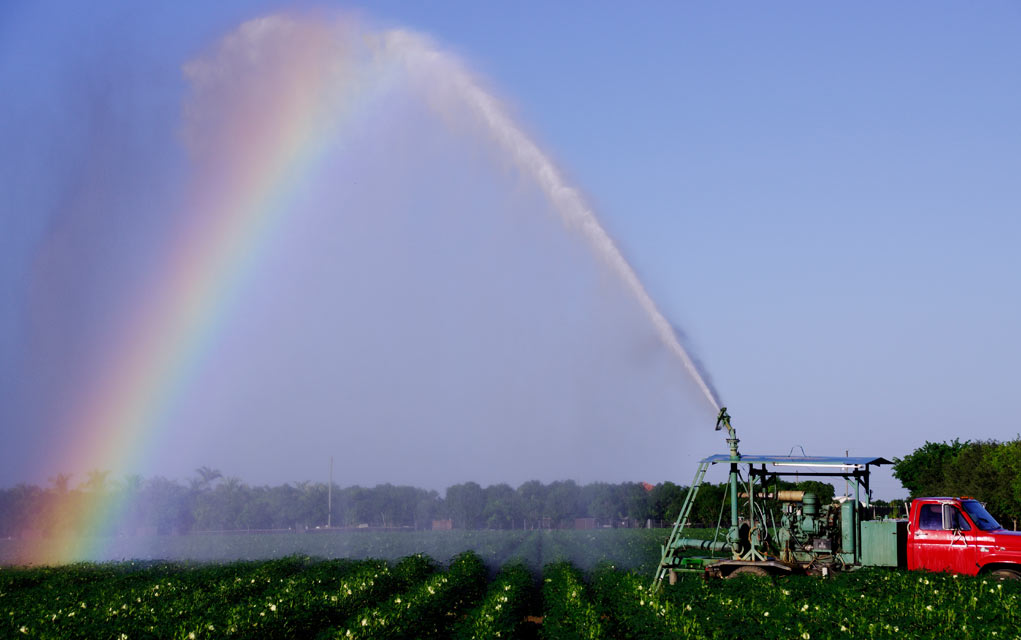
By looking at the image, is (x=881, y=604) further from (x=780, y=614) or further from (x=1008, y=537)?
(x=1008, y=537)

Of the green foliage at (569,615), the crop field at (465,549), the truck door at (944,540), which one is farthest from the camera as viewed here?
the crop field at (465,549)

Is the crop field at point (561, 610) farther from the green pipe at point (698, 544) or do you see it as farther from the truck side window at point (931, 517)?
the truck side window at point (931, 517)

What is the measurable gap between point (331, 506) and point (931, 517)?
13422 centimetres

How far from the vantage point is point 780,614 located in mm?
16047

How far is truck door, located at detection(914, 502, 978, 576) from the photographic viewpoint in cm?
1992

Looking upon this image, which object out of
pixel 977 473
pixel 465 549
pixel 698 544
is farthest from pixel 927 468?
pixel 698 544

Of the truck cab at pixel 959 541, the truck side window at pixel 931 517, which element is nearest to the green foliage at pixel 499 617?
the truck cab at pixel 959 541

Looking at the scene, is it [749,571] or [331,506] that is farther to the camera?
[331,506]

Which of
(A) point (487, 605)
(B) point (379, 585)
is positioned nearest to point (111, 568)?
(B) point (379, 585)

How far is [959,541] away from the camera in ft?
65.7

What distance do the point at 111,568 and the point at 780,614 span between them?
Result: 35.0 m

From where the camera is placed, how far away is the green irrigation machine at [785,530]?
20641mm

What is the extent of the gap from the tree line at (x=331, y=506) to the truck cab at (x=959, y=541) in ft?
229

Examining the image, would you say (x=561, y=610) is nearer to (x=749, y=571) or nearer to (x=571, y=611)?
(x=571, y=611)
